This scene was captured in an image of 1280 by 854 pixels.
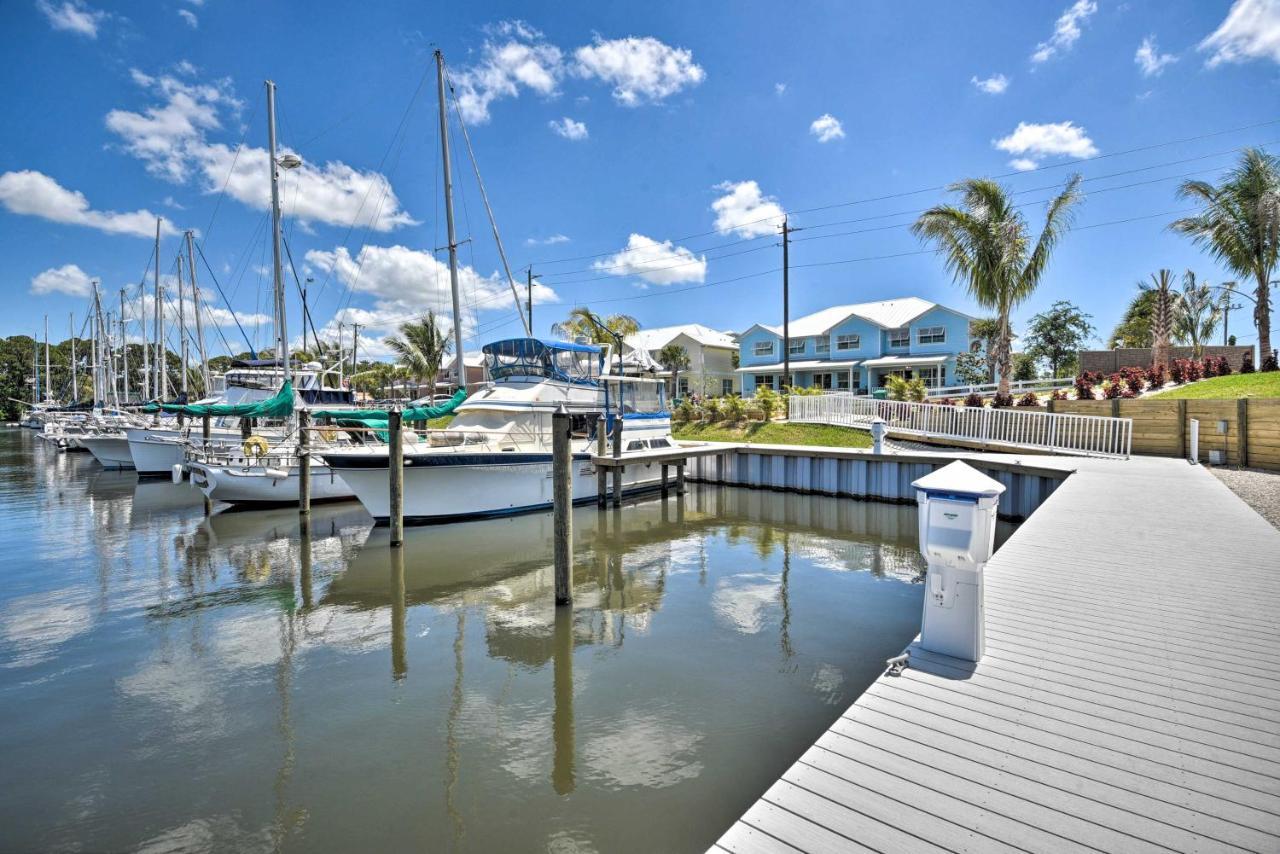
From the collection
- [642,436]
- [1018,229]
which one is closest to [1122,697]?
[642,436]

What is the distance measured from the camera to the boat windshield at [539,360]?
17.2m

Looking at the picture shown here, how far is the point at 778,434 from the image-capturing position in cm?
2366

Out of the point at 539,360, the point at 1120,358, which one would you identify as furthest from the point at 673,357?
the point at 539,360

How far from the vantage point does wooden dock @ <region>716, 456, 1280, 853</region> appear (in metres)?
2.72

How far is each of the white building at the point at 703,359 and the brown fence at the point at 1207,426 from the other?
2870cm

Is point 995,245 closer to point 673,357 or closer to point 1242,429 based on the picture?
point 1242,429

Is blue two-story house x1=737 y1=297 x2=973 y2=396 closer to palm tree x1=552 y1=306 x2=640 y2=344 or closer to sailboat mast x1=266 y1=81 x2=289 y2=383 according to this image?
palm tree x1=552 y1=306 x2=640 y2=344

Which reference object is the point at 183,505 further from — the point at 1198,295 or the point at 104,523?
the point at 1198,295

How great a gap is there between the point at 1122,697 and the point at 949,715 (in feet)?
3.89

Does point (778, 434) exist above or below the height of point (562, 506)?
above

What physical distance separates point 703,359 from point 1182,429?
108 feet

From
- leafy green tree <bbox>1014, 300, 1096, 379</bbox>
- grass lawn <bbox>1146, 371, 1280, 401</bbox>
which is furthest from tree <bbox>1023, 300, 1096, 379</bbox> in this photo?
grass lawn <bbox>1146, 371, 1280, 401</bbox>

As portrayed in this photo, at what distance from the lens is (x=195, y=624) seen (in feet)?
28.2

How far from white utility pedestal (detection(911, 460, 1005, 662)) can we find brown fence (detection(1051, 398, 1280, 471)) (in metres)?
14.6
